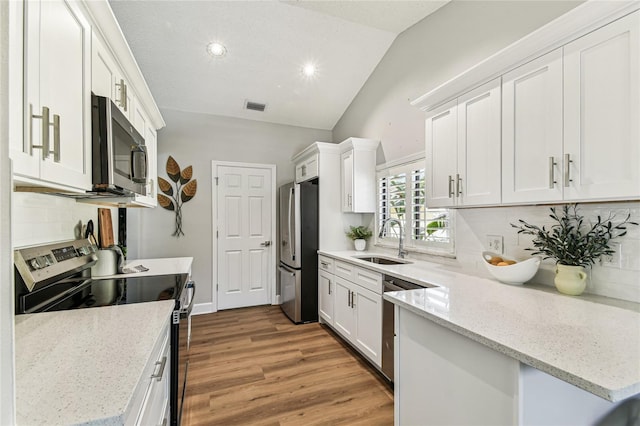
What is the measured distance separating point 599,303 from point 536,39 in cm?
132

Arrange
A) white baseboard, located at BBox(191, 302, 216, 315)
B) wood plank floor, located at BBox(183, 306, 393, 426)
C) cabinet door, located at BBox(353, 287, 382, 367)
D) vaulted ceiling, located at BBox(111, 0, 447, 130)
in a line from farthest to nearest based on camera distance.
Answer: white baseboard, located at BBox(191, 302, 216, 315) < vaulted ceiling, located at BBox(111, 0, 447, 130) < cabinet door, located at BBox(353, 287, 382, 367) < wood plank floor, located at BBox(183, 306, 393, 426)

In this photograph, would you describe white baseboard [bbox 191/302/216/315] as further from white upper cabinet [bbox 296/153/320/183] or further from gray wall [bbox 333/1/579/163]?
gray wall [bbox 333/1/579/163]

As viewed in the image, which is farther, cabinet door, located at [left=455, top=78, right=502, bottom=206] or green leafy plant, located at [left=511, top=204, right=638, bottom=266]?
cabinet door, located at [left=455, top=78, right=502, bottom=206]

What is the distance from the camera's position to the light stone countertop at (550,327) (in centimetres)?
79

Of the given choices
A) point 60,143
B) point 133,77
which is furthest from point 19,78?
point 133,77

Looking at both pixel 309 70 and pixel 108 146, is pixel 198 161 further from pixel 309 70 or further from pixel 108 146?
pixel 108 146

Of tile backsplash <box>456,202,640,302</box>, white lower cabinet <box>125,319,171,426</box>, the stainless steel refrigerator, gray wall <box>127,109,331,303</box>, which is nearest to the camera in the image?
white lower cabinet <box>125,319,171,426</box>

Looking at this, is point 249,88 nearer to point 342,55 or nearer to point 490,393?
point 342,55

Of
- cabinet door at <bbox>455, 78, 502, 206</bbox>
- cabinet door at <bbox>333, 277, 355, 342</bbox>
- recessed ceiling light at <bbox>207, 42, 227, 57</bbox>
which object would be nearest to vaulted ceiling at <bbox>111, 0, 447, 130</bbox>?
recessed ceiling light at <bbox>207, 42, 227, 57</bbox>

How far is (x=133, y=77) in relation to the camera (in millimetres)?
1821

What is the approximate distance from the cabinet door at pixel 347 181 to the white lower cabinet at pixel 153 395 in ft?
8.11

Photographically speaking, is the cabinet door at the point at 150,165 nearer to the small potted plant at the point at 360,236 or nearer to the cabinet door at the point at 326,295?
the cabinet door at the point at 326,295

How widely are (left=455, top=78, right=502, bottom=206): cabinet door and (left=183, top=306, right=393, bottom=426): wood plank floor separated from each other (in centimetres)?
157

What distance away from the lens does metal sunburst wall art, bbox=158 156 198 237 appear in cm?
376
